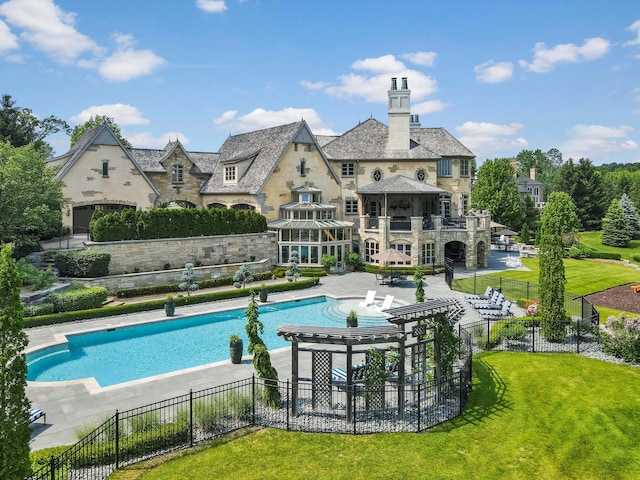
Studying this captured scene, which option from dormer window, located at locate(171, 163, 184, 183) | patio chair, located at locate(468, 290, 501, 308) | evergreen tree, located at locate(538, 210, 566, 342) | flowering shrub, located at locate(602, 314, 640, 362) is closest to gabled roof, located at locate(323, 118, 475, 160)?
dormer window, located at locate(171, 163, 184, 183)

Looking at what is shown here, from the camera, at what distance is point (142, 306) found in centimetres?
2609

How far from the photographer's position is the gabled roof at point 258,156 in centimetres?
4056

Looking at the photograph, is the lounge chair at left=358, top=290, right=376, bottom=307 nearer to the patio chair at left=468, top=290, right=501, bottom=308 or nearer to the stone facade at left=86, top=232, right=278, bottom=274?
the patio chair at left=468, top=290, right=501, bottom=308

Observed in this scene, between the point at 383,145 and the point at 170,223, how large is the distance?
23232mm

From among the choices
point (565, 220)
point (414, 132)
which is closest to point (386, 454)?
point (414, 132)

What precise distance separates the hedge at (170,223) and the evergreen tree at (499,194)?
106 feet

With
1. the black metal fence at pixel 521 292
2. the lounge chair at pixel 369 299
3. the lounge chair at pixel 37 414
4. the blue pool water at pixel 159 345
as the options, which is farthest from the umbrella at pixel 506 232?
the lounge chair at pixel 37 414

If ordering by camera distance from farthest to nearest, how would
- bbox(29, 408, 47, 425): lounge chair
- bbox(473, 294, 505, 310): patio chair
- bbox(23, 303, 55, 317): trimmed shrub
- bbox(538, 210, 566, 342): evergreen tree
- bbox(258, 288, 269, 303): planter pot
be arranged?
bbox(258, 288, 269, 303): planter pot < bbox(473, 294, 505, 310): patio chair < bbox(23, 303, 55, 317): trimmed shrub < bbox(538, 210, 566, 342): evergreen tree < bbox(29, 408, 47, 425): lounge chair

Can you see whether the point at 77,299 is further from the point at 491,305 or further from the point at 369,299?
the point at 491,305

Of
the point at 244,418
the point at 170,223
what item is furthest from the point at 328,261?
the point at 244,418

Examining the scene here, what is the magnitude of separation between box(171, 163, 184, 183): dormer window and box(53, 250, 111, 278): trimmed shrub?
16358mm

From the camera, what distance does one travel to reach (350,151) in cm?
4603

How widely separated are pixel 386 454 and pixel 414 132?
4229 centimetres

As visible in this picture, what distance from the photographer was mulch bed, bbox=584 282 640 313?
2689 cm
